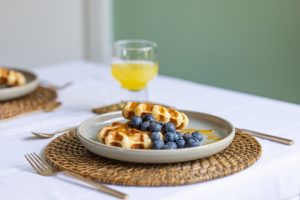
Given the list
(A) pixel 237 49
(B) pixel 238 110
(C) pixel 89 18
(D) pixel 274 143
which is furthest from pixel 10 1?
(D) pixel 274 143

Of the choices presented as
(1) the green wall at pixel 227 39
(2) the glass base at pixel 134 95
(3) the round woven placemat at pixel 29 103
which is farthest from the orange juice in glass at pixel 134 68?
(1) the green wall at pixel 227 39

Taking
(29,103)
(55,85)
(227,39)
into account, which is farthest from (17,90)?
(227,39)

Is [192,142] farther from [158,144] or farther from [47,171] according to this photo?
[47,171]

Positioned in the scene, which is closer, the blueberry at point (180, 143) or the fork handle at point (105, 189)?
the fork handle at point (105, 189)

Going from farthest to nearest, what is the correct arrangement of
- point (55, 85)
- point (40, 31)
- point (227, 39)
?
1. point (40, 31)
2. point (227, 39)
3. point (55, 85)

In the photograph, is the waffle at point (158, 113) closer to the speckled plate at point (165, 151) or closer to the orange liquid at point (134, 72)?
the speckled plate at point (165, 151)

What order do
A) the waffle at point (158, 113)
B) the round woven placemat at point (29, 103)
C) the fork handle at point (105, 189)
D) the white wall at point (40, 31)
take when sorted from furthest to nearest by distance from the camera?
the white wall at point (40, 31) → the round woven placemat at point (29, 103) → the waffle at point (158, 113) → the fork handle at point (105, 189)

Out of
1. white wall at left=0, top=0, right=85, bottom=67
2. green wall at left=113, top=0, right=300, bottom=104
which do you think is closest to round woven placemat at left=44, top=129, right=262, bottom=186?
green wall at left=113, top=0, right=300, bottom=104
